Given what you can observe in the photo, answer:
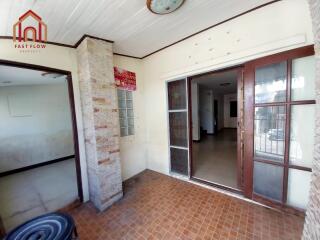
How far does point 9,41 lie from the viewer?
6.07 ft

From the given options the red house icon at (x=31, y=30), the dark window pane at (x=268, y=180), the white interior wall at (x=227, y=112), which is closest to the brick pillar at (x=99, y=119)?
the red house icon at (x=31, y=30)

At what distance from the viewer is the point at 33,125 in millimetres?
4438

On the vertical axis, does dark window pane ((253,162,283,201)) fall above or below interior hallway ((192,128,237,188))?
above

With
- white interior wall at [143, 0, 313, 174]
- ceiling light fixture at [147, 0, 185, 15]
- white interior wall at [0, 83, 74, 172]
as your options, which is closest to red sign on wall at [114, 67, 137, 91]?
white interior wall at [143, 0, 313, 174]

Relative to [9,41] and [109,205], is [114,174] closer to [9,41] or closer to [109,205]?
[109,205]

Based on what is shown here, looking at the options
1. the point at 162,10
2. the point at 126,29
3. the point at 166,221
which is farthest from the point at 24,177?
the point at 162,10

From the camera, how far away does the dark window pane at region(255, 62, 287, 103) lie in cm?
182

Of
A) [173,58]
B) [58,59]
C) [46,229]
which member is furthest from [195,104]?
[46,229]

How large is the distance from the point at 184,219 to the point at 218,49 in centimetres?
249

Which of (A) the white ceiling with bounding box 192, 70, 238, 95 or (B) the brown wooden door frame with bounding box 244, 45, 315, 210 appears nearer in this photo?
(B) the brown wooden door frame with bounding box 244, 45, 315, 210

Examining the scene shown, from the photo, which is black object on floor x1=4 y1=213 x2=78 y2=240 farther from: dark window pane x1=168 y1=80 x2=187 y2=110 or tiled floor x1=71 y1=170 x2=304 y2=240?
dark window pane x1=168 y1=80 x2=187 y2=110

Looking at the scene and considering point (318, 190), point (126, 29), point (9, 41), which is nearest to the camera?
point (318, 190)

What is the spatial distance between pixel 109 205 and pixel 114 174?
47cm

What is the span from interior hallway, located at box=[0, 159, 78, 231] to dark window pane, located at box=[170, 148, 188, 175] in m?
1.95
